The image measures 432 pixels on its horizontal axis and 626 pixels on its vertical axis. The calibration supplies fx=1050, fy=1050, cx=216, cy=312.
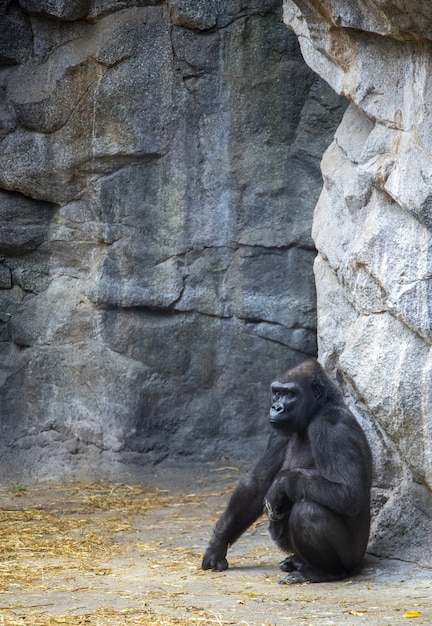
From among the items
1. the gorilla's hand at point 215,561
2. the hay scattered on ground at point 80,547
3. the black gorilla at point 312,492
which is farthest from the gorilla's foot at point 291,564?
the hay scattered on ground at point 80,547

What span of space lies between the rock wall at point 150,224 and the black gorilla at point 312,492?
87.9 inches

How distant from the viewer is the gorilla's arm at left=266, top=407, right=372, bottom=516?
5258mm

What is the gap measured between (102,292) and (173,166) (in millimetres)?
1074

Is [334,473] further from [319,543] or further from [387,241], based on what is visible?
[387,241]

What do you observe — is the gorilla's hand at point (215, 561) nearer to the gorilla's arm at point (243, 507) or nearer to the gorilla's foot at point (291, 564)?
the gorilla's arm at point (243, 507)

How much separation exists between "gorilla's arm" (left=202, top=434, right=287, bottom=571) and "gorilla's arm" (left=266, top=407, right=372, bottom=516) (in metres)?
0.33

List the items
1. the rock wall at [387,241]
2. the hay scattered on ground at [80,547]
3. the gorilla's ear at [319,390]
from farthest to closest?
the gorilla's ear at [319,390]
the rock wall at [387,241]
the hay scattered on ground at [80,547]

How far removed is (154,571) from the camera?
5.48 m

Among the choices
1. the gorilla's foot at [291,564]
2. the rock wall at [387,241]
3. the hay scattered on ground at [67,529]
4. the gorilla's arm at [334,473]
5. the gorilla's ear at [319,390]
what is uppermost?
the rock wall at [387,241]

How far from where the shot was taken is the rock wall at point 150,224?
24.9 ft

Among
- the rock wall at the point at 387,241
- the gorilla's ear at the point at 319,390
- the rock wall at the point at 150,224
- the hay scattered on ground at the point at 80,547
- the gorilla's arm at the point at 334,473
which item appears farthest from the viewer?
the rock wall at the point at 150,224

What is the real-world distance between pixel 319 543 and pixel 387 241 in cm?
157

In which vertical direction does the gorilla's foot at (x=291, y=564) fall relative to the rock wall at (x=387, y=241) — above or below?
below

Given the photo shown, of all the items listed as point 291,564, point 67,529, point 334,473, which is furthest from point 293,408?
point 67,529
